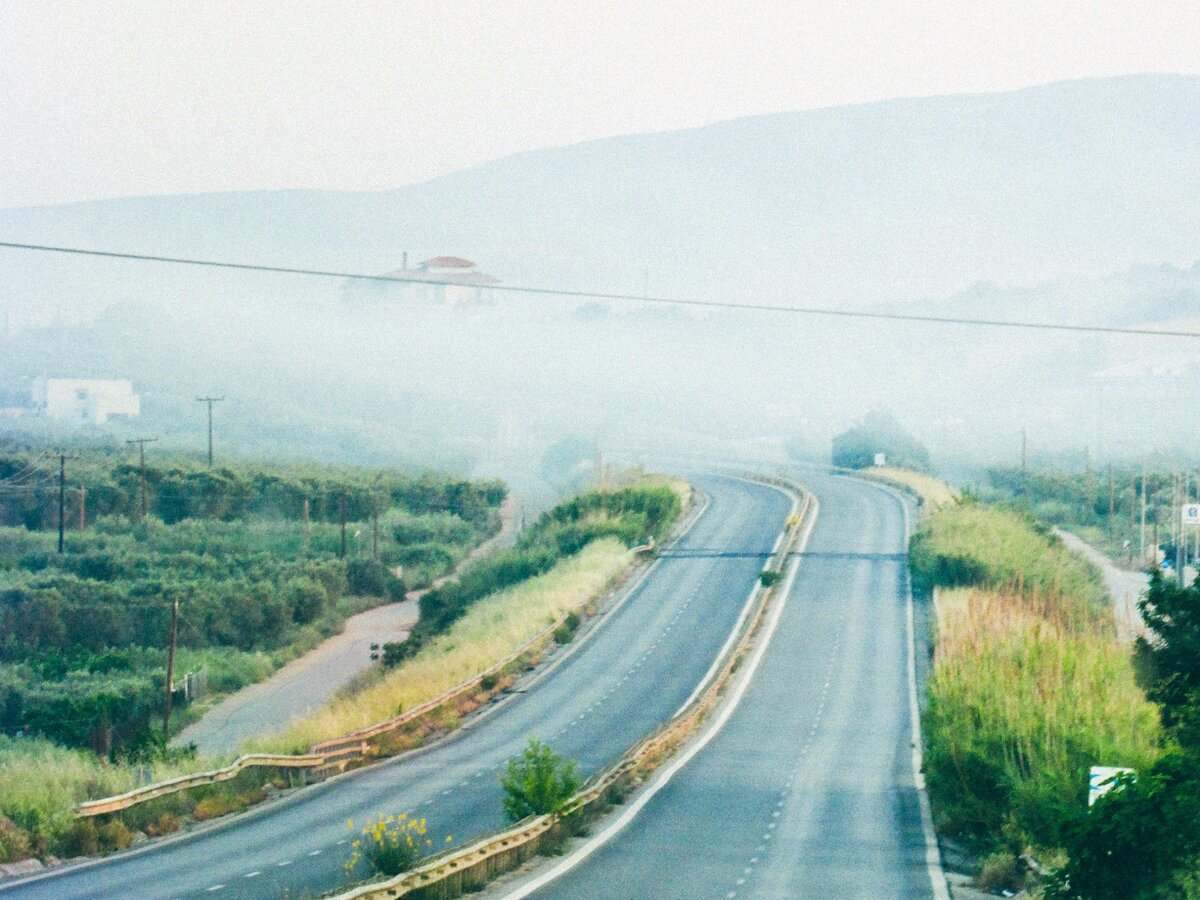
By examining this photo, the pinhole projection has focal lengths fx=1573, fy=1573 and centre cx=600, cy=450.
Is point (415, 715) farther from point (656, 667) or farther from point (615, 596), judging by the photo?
point (615, 596)

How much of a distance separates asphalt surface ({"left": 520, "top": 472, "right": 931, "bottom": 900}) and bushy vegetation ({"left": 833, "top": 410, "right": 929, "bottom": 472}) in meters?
82.3

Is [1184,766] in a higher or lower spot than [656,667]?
higher

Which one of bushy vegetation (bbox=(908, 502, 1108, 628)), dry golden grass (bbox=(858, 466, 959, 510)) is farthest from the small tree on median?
dry golden grass (bbox=(858, 466, 959, 510))

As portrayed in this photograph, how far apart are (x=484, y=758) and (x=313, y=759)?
15.0 feet

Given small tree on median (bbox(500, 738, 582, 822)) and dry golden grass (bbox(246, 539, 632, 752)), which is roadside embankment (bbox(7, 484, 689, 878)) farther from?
small tree on median (bbox(500, 738, 582, 822))

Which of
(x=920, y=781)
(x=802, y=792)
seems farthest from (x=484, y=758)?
(x=920, y=781)

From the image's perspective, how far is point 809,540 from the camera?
256ft

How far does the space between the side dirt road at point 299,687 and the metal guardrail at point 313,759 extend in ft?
21.5

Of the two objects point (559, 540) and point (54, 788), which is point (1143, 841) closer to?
point (54, 788)

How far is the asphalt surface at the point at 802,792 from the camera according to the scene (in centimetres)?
2575

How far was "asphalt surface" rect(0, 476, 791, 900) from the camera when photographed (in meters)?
25.5

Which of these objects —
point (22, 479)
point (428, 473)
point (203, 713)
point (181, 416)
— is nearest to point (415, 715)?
point (203, 713)

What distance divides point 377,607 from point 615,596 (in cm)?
3322

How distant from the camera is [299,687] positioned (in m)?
68.5
